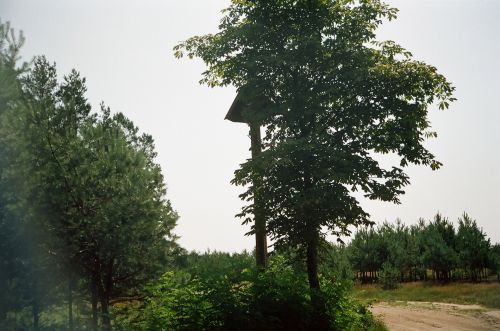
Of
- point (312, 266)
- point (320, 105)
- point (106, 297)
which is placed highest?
point (320, 105)

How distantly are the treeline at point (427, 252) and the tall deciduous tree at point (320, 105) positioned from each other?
71.7ft

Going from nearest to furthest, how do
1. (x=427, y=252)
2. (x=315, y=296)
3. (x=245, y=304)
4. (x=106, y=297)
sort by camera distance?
(x=245, y=304)
(x=315, y=296)
(x=106, y=297)
(x=427, y=252)

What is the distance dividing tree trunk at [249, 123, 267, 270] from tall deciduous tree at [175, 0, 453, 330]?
186 mm

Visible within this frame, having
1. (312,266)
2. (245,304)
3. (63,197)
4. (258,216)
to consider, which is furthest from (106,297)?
(312,266)

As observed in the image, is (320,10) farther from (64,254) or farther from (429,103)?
(64,254)

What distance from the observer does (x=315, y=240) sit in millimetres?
8312

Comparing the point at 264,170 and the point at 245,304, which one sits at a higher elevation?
the point at 264,170

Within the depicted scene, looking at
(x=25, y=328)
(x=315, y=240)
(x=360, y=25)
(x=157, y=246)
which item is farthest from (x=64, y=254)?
(x=360, y=25)

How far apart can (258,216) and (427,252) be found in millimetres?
25025

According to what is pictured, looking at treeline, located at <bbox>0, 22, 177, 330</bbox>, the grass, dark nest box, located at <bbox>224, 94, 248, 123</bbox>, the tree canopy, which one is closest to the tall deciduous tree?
the tree canopy

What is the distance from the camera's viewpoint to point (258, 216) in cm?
838

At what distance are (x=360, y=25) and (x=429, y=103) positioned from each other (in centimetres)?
242

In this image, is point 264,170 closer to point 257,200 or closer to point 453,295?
point 257,200

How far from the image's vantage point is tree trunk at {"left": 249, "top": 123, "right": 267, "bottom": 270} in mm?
8406
